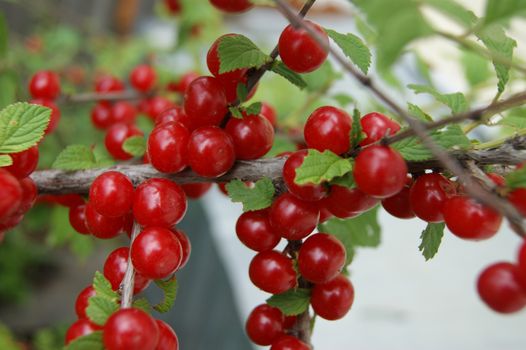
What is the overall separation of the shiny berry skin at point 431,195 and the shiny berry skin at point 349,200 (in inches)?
1.3

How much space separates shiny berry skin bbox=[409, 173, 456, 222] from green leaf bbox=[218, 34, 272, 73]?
166mm

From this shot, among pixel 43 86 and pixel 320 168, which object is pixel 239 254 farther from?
pixel 320 168

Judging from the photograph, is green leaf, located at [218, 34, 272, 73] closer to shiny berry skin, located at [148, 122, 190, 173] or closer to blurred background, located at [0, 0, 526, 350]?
shiny berry skin, located at [148, 122, 190, 173]

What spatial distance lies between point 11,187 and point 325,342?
0.96 metres

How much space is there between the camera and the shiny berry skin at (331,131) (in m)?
0.39

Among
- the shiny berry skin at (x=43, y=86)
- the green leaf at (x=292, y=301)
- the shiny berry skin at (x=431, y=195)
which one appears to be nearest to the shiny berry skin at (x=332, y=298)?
the green leaf at (x=292, y=301)

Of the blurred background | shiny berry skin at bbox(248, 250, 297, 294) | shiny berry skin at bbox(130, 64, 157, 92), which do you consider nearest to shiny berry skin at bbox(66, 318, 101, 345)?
shiny berry skin at bbox(248, 250, 297, 294)

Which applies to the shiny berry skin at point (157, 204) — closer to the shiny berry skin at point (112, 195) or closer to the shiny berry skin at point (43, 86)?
the shiny berry skin at point (112, 195)

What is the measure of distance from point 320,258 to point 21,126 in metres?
0.28

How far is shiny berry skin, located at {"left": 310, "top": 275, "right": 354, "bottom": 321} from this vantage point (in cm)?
46

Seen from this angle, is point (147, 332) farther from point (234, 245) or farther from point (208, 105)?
point (234, 245)

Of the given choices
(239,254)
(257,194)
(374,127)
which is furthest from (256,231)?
(239,254)

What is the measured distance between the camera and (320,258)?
0.43 m

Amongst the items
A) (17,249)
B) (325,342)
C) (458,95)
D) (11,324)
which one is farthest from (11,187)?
(11,324)
